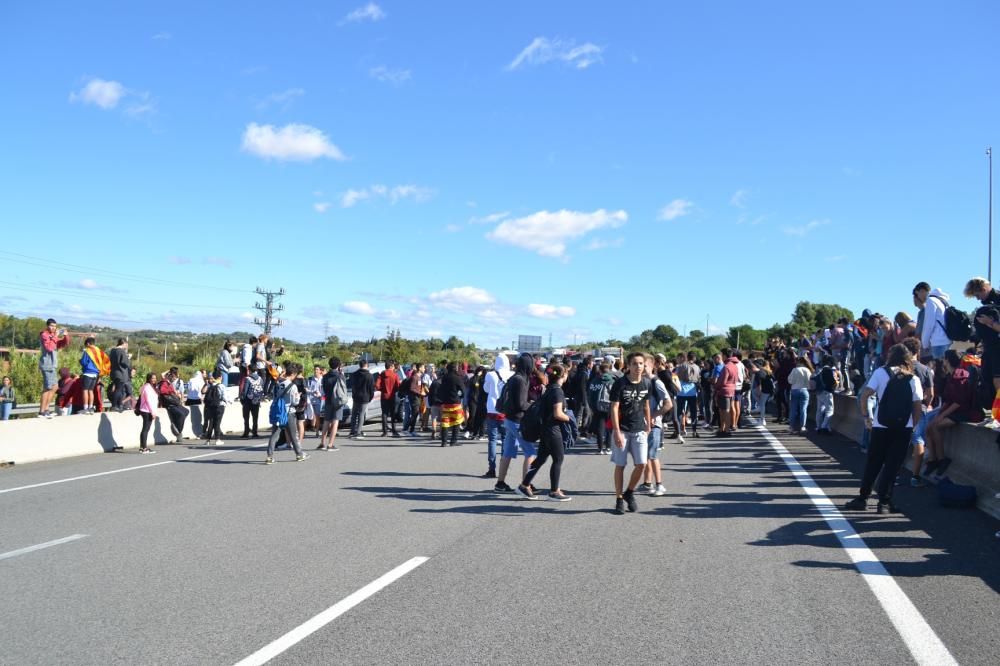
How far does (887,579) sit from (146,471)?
1124 centimetres

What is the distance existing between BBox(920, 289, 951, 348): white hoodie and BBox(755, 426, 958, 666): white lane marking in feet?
14.1

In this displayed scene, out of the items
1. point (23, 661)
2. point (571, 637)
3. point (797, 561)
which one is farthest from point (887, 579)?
point (23, 661)

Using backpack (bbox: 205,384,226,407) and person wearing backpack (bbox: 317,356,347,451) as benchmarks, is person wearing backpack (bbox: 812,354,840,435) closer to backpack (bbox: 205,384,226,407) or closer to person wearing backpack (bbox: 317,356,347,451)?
person wearing backpack (bbox: 317,356,347,451)

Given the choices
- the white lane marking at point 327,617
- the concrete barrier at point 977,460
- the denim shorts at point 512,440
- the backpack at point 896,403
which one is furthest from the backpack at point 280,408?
the concrete barrier at point 977,460

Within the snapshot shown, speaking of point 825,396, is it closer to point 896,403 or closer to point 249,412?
point 896,403

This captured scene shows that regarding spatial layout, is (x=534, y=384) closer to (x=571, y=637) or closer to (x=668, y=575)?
(x=668, y=575)

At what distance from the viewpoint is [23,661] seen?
4.55 m

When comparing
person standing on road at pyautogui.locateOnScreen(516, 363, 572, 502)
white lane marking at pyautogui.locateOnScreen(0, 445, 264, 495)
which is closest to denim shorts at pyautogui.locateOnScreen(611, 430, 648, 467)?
person standing on road at pyautogui.locateOnScreen(516, 363, 572, 502)

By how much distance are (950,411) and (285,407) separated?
34.0ft

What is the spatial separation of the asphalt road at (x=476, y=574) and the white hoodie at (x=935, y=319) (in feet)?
9.57

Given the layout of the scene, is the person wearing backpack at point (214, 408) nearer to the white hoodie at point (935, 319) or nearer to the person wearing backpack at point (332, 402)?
the person wearing backpack at point (332, 402)

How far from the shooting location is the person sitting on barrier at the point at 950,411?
34.5 feet

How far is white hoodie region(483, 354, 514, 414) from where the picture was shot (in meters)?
12.8

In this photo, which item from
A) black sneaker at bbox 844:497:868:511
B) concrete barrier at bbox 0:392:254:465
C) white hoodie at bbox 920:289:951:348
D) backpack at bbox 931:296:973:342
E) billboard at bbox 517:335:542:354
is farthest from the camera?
billboard at bbox 517:335:542:354
